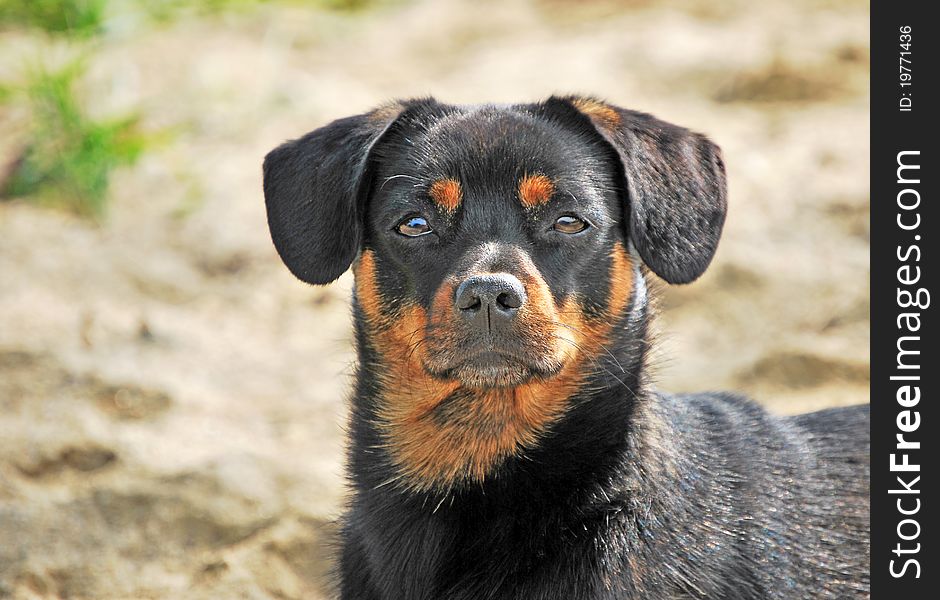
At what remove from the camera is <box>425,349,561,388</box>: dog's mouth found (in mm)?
3986

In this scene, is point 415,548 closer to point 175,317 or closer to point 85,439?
point 85,439

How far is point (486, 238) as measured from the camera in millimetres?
4117

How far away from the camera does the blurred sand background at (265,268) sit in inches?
216

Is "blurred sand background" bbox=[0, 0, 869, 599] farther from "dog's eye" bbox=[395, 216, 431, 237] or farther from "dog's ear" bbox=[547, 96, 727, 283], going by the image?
"dog's eye" bbox=[395, 216, 431, 237]

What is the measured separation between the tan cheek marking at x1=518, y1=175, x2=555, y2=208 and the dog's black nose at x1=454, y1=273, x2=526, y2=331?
378mm

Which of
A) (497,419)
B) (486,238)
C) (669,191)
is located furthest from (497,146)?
(497,419)

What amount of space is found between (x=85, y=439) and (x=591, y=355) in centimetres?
280

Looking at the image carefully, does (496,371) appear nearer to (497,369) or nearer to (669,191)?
(497,369)

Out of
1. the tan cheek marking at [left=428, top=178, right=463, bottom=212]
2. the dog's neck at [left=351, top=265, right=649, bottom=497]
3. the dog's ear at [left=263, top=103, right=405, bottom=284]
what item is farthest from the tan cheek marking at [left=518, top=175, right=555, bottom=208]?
the dog's ear at [left=263, top=103, right=405, bottom=284]

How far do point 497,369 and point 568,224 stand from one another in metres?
0.55

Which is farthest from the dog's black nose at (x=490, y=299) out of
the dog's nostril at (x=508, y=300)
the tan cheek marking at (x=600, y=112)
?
the tan cheek marking at (x=600, y=112)

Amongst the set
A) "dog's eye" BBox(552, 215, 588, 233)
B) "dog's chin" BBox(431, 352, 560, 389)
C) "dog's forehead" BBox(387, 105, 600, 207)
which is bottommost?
"dog's chin" BBox(431, 352, 560, 389)

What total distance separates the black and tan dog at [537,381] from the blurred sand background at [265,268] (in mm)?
430

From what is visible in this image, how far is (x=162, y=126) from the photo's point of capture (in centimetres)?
859
